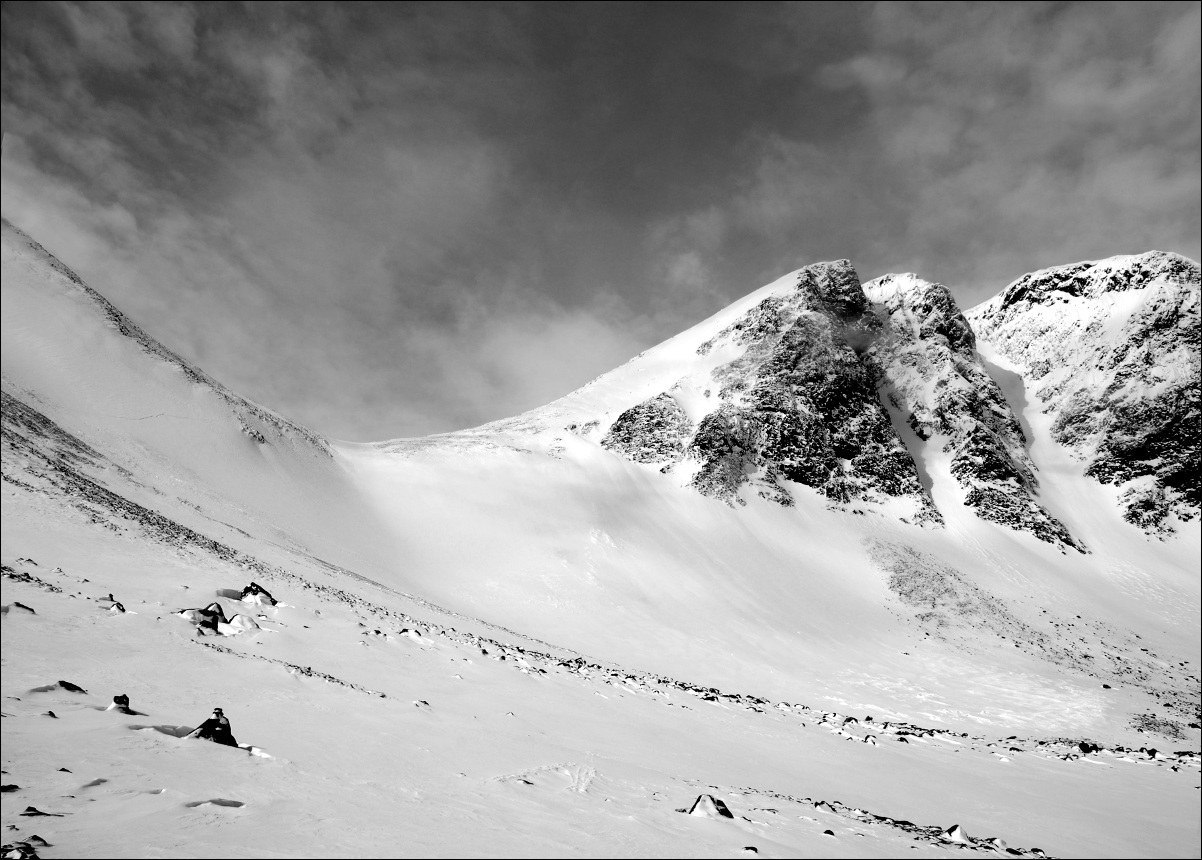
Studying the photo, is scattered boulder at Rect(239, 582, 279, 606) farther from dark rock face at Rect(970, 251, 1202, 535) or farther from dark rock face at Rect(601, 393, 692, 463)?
dark rock face at Rect(970, 251, 1202, 535)

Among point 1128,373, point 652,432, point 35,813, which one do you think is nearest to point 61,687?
point 35,813

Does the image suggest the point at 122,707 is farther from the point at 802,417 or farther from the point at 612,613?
the point at 802,417

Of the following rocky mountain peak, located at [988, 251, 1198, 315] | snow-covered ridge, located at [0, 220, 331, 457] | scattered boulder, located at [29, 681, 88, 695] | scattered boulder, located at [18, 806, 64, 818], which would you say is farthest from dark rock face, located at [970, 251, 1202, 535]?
scattered boulder, located at [18, 806, 64, 818]

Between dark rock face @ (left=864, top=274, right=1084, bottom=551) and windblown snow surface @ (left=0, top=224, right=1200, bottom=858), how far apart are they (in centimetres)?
49

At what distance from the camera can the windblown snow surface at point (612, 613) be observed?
21.2ft

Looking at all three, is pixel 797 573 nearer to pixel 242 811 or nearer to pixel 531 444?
pixel 531 444

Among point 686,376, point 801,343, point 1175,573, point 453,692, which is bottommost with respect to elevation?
point 453,692

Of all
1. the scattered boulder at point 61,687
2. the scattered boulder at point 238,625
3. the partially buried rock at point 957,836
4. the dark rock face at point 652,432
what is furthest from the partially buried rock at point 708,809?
the dark rock face at point 652,432

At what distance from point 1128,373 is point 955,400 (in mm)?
29535

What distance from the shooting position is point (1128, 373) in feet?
282

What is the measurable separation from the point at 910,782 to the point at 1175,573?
74.3 metres

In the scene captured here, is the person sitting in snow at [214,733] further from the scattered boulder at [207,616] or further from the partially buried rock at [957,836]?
the partially buried rock at [957,836]

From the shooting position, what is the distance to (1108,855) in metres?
12.2

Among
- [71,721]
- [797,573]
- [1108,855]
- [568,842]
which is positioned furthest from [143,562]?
[797,573]
